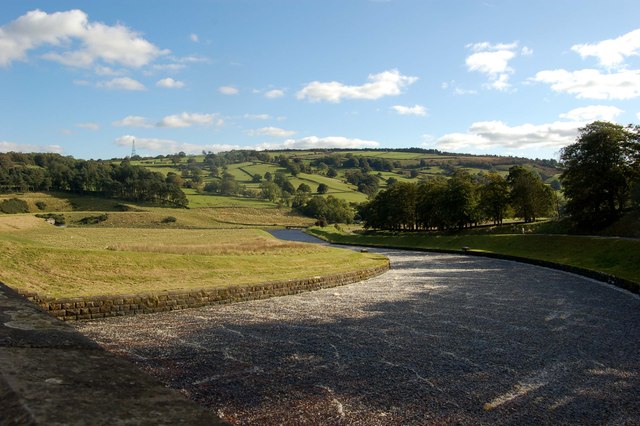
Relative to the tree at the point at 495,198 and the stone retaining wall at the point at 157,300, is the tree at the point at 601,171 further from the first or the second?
the stone retaining wall at the point at 157,300

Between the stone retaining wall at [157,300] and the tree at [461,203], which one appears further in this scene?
the tree at [461,203]

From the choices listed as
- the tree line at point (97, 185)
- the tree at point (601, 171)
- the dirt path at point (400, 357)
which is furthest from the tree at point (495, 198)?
the tree line at point (97, 185)

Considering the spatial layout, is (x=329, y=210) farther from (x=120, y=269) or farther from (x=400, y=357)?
(x=400, y=357)

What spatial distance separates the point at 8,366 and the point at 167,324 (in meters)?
17.3

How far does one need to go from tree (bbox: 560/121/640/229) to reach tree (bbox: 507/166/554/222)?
1986 centimetres

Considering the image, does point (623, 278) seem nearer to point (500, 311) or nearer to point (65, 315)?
point (500, 311)

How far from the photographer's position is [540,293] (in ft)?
98.5

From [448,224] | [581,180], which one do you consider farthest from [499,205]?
[581,180]

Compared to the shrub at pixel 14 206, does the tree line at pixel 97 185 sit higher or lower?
higher

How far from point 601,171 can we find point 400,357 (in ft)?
185

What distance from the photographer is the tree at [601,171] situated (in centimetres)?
5853

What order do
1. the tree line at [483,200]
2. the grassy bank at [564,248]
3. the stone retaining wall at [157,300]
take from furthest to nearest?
the tree line at [483,200]
the grassy bank at [564,248]
the stone retaining wall at [157,300]

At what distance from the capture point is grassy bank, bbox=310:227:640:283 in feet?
120

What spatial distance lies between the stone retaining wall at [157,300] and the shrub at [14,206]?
387 ft
